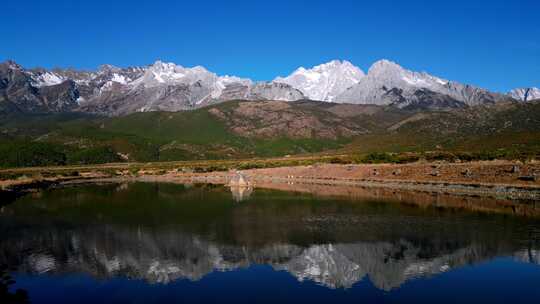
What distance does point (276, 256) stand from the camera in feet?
156

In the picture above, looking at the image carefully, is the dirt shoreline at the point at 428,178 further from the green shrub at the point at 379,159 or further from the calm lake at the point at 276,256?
the calm lake at the point at 276,256

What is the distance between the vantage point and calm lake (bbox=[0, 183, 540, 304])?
35.7 metres

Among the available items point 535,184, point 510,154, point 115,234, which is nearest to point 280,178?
point 510,154

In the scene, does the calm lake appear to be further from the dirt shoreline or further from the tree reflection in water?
the dirt shoreline

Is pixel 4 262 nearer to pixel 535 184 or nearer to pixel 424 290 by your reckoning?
pixel 424 290

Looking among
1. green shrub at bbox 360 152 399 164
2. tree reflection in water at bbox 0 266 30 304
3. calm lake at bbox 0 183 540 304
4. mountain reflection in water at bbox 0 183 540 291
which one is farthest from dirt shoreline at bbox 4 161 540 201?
tree reflection in water at bbox 0 266 30 304

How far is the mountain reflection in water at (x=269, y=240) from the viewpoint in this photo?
4269cm

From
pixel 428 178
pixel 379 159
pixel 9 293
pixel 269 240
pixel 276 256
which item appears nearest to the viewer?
pixel 9 293

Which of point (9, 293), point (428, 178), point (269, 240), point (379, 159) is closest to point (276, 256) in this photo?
point (269, 240)

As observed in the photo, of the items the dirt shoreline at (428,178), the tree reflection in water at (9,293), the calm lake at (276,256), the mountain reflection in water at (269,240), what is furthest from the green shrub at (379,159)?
the tree reflection in water at (9,293)

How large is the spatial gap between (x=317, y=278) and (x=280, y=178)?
121 metres

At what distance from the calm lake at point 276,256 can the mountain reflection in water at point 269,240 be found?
0.13 metres

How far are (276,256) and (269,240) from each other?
735 centimetres

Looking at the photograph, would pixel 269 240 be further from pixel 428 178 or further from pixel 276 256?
pixel 428 178
